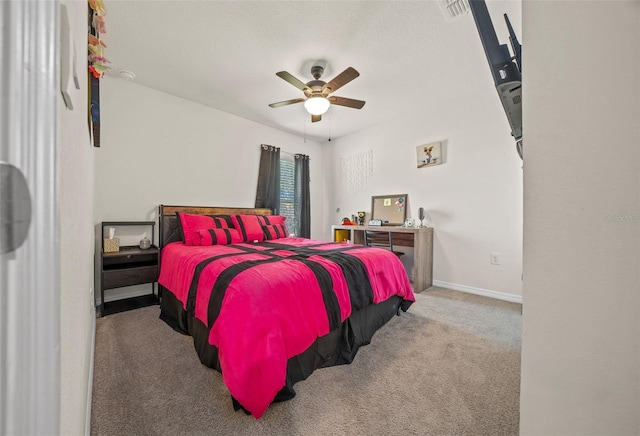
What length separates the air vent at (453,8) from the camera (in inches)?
72.5

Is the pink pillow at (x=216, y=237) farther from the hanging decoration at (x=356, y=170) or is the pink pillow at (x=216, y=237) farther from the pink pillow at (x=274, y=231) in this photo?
the hanging decoration at (x=356, y=170)

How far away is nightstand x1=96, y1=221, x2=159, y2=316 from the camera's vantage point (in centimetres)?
258

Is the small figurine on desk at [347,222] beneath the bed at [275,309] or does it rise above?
above

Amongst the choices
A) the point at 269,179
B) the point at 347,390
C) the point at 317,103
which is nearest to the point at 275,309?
the point at 347,390

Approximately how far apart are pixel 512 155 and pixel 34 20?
3.80 meters

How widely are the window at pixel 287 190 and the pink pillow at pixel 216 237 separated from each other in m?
1.58

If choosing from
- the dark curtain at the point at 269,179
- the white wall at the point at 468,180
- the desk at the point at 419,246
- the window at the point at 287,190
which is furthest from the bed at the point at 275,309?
the window at the point at 287,190

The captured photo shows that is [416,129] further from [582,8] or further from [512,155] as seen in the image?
[582,8]

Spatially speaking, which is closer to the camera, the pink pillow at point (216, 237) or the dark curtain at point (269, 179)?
the pink pillow at point (216, 237)

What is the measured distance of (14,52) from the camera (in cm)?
24

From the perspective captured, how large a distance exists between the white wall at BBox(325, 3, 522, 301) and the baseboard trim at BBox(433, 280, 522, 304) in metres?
0.01

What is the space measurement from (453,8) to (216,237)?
3.06m

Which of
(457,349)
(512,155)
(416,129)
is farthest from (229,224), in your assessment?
(512,155)

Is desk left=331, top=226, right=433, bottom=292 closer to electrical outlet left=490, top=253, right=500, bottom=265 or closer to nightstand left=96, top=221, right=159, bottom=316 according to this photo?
electrical outlet left=490, top=253, right=500, bottom=265
